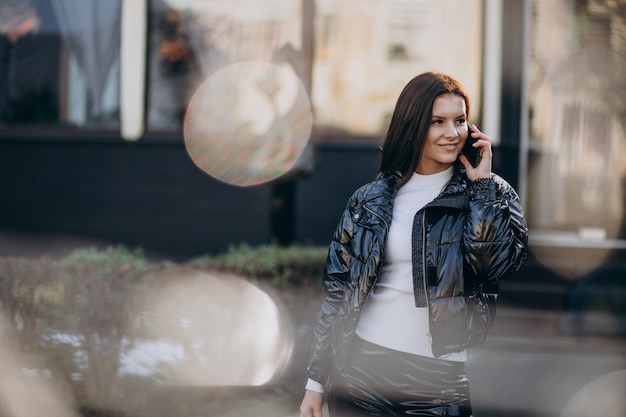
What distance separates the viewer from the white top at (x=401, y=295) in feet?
7.40

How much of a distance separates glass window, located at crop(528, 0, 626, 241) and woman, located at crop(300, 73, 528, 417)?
21.0 ft

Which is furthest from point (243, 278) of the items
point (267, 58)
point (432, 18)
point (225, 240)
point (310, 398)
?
point (432, 18)

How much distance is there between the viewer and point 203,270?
503 cm

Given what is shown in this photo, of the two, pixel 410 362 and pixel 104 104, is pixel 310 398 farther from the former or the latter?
pixel 104 104

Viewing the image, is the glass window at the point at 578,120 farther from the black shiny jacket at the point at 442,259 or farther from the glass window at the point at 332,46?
the black shiny jacket at the point at 442,259

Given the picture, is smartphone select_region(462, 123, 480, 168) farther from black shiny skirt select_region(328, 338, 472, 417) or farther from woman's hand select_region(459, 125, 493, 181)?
black shiny skirt select_region(328, 338, 472, 417)

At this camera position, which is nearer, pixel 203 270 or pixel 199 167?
pixel 203 270

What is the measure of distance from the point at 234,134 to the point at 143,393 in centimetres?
440

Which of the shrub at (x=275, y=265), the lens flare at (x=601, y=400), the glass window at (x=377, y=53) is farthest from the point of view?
the glass window at (x=377, y=53)

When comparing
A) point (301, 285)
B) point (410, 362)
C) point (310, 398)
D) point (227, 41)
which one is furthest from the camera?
point (227, 41)

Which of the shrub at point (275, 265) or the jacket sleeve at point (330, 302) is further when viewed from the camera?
the shrub at point (275, 265)

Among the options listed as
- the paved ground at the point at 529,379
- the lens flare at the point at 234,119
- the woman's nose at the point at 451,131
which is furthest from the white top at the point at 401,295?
the lens flare at the point at 234,119

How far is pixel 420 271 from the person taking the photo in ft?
7.32

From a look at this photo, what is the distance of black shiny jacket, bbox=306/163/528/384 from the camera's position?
2184 millimetres
